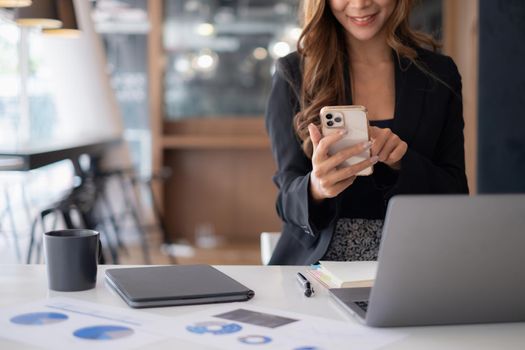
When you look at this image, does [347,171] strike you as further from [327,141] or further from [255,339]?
[255,339]

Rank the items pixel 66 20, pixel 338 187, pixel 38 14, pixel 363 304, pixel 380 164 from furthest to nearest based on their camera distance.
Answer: pixel 66 20 → pixel 38 14 → pixel 380 164 → pixel 338 187 → pixel 363 304

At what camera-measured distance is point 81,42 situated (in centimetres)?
468

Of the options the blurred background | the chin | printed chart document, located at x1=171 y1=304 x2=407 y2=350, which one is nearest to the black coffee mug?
printed chart document, located at x1=171 y1=304 x2=407 y2=350

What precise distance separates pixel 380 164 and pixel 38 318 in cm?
82

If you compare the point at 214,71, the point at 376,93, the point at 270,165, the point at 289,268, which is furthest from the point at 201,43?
the point at 289,268

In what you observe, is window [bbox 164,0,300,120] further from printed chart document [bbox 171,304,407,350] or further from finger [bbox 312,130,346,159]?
printed chart document [bbox 171,304,407,350]

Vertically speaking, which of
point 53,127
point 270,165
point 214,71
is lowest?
point 270,165

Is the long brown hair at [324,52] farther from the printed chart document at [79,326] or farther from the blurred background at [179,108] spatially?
the blurred background at [179,108]

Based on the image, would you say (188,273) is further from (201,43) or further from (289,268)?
(201,43)

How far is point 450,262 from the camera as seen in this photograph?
3.25ft

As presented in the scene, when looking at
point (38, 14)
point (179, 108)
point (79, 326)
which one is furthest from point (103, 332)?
point (179, 108)

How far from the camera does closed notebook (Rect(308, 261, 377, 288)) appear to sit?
1.23 m

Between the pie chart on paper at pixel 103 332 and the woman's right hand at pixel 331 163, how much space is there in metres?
0.48

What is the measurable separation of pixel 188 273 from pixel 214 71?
4.55 meters
